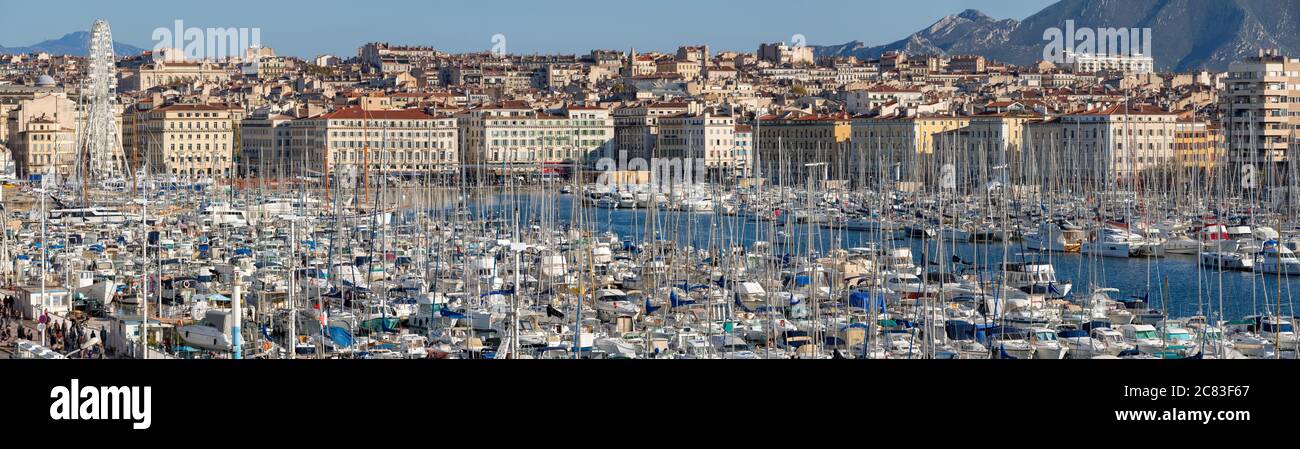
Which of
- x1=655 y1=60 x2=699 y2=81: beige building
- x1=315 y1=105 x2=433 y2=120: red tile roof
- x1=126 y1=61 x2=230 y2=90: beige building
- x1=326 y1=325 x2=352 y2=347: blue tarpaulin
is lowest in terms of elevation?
x1=326 y1=325 x2=352 y2=347: blue tarpaulin

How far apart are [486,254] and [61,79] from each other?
45.7m

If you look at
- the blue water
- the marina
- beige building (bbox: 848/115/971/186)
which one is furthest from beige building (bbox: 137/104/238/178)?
the blue water

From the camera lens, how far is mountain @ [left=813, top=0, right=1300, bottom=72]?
314ft

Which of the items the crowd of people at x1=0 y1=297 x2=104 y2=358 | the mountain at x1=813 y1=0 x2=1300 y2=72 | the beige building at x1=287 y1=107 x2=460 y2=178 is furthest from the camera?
the mountain at x1=813 y1=0 x2=1300 y2=72

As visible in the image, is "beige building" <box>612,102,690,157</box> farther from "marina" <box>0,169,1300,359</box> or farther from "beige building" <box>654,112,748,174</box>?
"marina" <box>0,169,1300,359</box>

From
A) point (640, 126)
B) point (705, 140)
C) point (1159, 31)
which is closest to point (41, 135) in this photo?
point (640, 126)

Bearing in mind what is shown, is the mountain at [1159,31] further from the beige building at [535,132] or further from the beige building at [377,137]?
the beige building at [377,137]

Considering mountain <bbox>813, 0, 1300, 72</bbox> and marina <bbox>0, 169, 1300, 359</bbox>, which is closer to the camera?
marina <bbox>0, 169, 1300, 359</bbox>

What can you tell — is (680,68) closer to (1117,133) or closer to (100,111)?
(1117,133)

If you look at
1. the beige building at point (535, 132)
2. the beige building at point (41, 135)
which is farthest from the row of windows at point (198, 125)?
the beige building at point (535, 132)

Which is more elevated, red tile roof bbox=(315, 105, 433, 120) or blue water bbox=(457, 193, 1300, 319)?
red tile roof bbox=(315, 105, 433, 120)

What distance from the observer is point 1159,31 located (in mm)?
102000

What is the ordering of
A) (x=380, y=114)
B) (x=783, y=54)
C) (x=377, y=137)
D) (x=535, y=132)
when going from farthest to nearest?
(x=783, y=54)
(x=535, y=132)
(x=380, y=114)
(x=377, y=137)

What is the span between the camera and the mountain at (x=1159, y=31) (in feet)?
314
